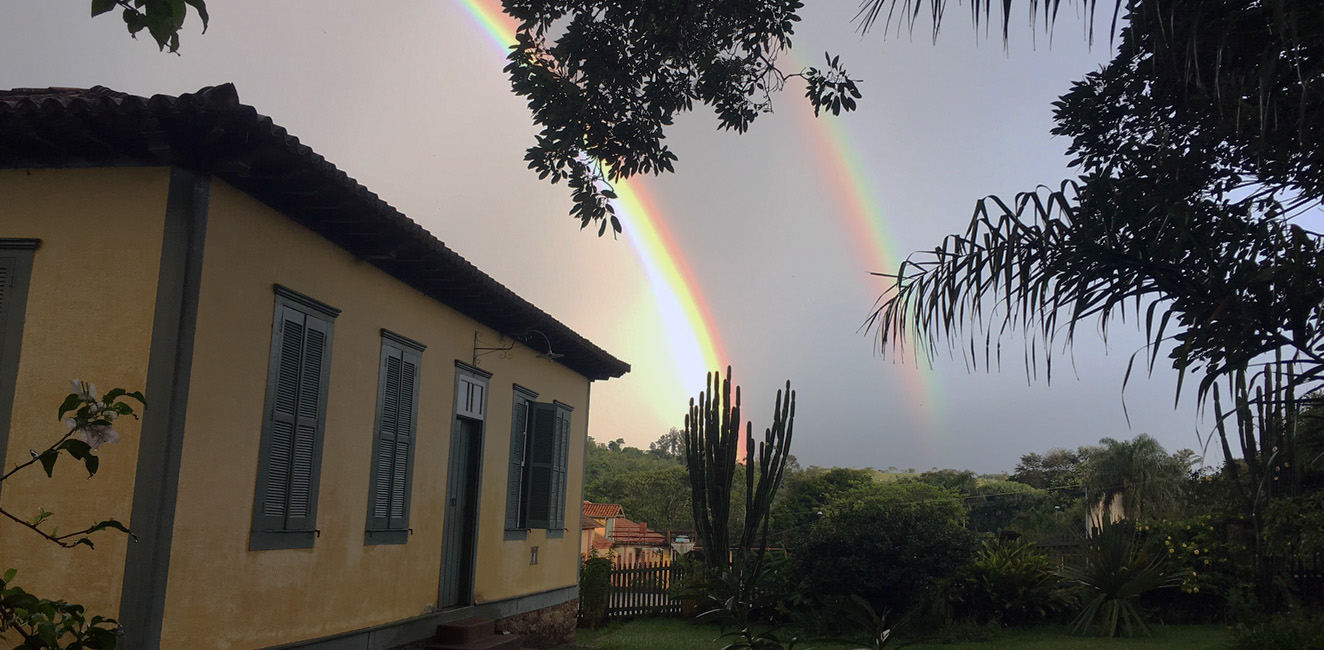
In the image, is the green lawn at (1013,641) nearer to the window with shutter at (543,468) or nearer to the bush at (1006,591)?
the bush at (1006,591)

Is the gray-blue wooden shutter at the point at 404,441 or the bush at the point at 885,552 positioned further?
the bush at the point at 885,552

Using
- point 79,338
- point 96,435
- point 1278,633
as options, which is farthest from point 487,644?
point 1278,633

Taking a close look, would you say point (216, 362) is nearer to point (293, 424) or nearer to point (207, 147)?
point (293, 424)

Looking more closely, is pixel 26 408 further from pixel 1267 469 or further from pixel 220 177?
pixel 1267 469

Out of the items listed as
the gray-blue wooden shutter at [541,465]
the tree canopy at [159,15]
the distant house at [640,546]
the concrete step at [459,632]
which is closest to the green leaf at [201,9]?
the tree canopy at [159,15]

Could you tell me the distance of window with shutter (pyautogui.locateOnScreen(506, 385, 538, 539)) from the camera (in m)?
10.8

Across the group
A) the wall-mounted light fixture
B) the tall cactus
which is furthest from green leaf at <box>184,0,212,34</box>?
the wall-mounted light fixture

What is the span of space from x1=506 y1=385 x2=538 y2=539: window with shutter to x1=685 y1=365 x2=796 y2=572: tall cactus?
10.2ft

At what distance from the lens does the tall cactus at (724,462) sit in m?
7.31

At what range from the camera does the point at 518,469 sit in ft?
36.1

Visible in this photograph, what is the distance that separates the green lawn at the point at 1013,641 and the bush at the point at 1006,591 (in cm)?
49

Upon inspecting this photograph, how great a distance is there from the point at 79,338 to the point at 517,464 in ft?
19.9

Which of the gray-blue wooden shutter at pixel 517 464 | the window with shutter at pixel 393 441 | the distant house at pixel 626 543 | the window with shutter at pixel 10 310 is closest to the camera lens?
the window with shutter at pixel 10 310

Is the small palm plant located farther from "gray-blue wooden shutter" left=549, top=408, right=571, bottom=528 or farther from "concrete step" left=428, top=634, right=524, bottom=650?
"concrete step" left=428, top=634, right=524, bottom=650
